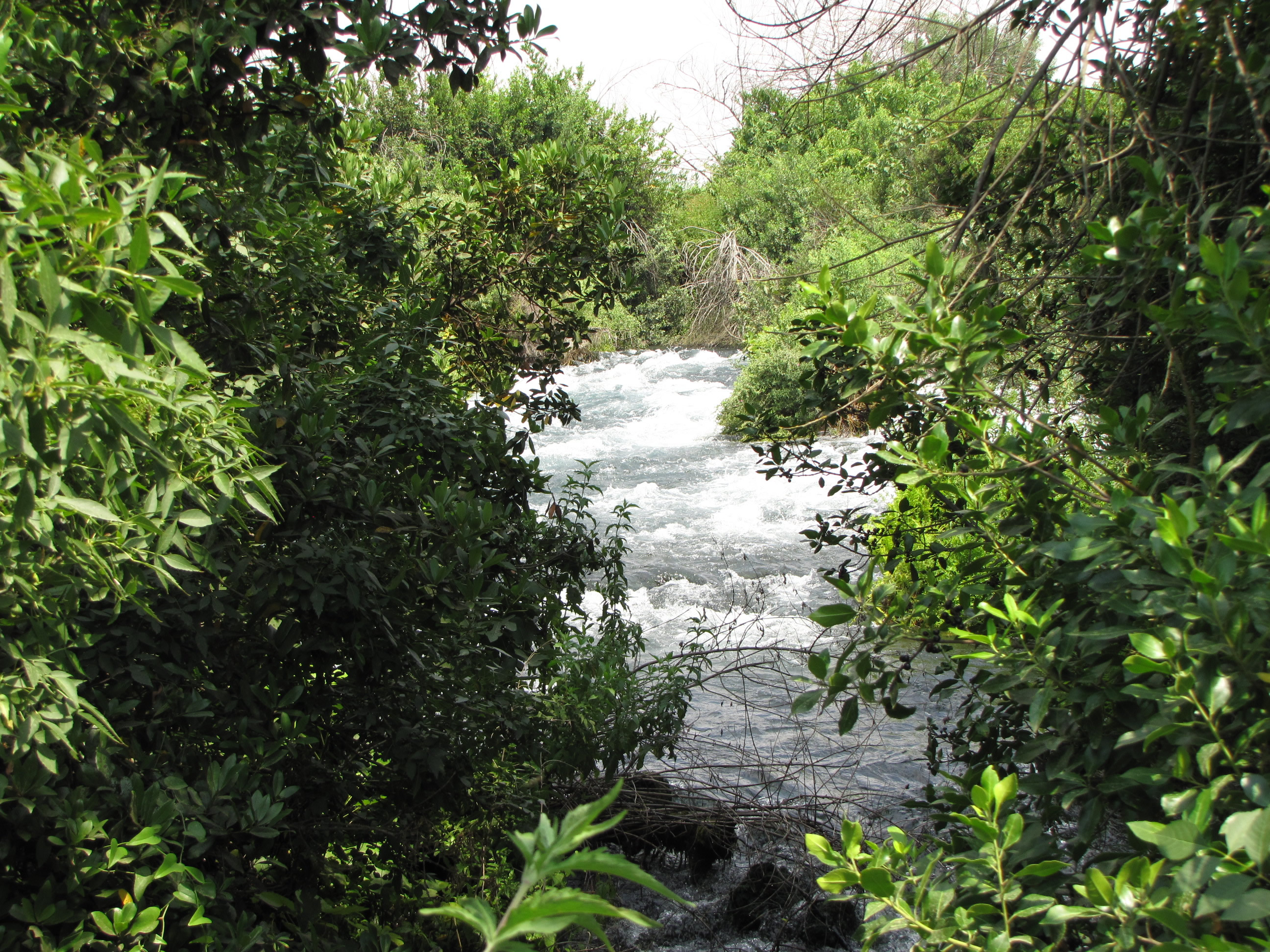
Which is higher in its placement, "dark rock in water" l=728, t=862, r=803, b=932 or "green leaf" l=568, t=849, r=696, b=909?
"green leaf" l=568, t=849, r=696, b=909

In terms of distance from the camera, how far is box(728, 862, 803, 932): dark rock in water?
3.61 metres

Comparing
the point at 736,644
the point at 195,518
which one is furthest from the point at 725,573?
the point at 195,518

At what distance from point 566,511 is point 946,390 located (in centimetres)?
239

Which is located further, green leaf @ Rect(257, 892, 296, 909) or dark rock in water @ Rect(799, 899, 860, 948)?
dark rock in water @ Rect(799, 899, 860, 948)

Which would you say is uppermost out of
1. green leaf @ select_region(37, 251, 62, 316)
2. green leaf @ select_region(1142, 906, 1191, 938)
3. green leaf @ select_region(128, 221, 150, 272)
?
green leaf @ select_region(128, 221, 150, 272)

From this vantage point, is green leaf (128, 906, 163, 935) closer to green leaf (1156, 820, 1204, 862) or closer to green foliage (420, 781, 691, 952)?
green foliage (420, 781, 691, 952)

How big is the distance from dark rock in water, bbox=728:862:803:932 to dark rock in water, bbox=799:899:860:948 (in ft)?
0.32

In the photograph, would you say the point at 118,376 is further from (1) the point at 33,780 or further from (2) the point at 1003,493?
(2) the point at 1003,493

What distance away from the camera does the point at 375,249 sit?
10.8 ft

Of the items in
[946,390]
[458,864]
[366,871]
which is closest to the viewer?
[946,390]

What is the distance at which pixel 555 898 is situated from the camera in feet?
1.96

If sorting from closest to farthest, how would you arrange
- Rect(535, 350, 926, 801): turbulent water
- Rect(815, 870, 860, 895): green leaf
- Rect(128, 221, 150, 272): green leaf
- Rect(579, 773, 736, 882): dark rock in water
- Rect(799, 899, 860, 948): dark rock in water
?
Rect(128, 221, 150, 272): green leaf, Rect(815, 870, 860, 895): green leaf, Rect(799, 899, 860, 948): dark rock in water, Rect(579, 773, 736, 882): dark rock in water, Rect(535, 350, 926, 801): turbulent water

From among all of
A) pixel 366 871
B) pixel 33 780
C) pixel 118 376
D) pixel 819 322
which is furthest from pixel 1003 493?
pixel 366 871

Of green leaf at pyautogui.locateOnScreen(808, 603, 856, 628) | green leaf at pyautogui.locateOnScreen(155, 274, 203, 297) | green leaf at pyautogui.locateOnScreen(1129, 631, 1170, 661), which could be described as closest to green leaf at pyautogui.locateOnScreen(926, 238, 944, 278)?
green leaf at pyautogui.locateOnScreen(808, 603, 856, 628)
